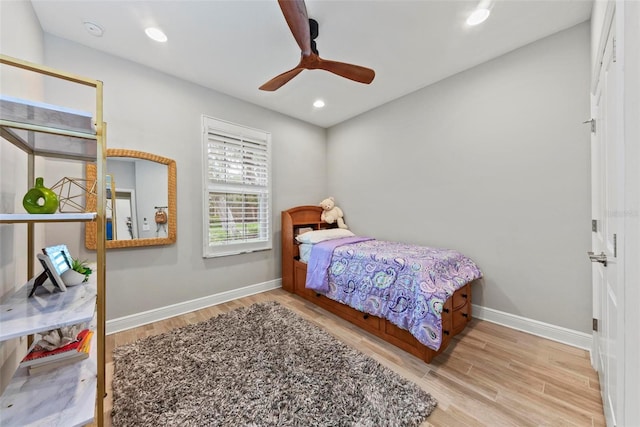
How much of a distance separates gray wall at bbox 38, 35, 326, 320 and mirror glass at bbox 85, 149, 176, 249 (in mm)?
98

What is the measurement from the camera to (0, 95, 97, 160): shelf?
0.92 metres

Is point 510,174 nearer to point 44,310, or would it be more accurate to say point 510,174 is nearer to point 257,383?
point 257,383

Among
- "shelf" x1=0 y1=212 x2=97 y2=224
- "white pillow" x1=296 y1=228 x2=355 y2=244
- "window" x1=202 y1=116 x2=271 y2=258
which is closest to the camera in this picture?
"shelf" x1=0 y1=212 x2=97 y2=224

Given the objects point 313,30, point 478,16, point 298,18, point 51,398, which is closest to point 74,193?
point 51,398

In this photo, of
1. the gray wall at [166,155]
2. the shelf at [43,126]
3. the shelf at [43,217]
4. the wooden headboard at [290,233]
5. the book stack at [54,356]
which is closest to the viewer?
the shelf at [43,217]

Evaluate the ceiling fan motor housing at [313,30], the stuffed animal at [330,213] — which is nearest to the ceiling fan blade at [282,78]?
the ceiling fan motor housing at [313,30]

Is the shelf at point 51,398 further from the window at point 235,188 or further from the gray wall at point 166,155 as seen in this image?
the window at point 235,188

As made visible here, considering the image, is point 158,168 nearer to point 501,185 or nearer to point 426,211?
point 426,211

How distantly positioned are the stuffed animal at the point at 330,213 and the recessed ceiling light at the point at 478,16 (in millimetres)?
2637

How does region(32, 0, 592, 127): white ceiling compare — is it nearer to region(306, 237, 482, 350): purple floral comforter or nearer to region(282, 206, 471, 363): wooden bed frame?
region(282, 206, 471, 363): wooden bed frame

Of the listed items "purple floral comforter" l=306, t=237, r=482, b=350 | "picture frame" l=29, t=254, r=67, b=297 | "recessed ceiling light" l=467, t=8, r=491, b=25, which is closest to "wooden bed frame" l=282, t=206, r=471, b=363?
"purple floral comforter" l=306, t=237, r=482, b=350

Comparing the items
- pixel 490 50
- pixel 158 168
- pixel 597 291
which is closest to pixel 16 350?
pixel 158 168

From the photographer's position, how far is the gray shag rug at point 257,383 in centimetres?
132

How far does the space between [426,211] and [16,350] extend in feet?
11.7
